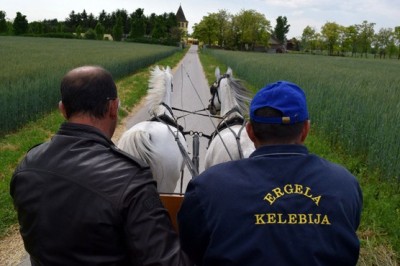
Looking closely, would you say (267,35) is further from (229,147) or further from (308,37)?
(229,147)

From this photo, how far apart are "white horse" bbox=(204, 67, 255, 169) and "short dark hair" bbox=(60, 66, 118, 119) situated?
1737 millimetres

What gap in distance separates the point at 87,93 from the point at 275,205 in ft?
3.17

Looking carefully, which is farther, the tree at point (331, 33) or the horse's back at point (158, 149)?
the tree at point (331, 33)

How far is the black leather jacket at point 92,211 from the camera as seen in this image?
1.73m

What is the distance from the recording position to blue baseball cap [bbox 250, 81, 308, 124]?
1868 mm

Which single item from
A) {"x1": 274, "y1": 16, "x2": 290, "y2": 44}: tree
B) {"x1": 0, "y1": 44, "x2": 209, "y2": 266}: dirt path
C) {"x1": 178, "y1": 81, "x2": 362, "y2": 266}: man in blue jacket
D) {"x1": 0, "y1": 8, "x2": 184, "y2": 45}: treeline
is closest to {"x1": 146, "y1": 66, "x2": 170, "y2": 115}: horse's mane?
{"x1": 0, "y1": 44, "x2": 209, "y2": 266}: dirt path

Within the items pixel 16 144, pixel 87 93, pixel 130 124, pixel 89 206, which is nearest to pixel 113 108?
pixel 87 93

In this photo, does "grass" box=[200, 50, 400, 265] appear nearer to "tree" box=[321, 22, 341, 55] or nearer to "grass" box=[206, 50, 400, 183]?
"grass" box=[206, 50, 400, 183]

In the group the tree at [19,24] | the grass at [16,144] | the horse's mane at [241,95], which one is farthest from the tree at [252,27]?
the horse's mane at [241,95]

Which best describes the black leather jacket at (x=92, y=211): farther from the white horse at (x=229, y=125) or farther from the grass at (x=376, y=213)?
the grass at (x=376, y=213)

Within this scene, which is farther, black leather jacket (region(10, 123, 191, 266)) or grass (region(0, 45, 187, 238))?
grass (region(0, 45, 187, 238))

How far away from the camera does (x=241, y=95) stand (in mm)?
4934

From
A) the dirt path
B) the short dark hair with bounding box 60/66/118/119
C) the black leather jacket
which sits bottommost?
the dirt path

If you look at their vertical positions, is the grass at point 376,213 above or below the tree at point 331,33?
below
